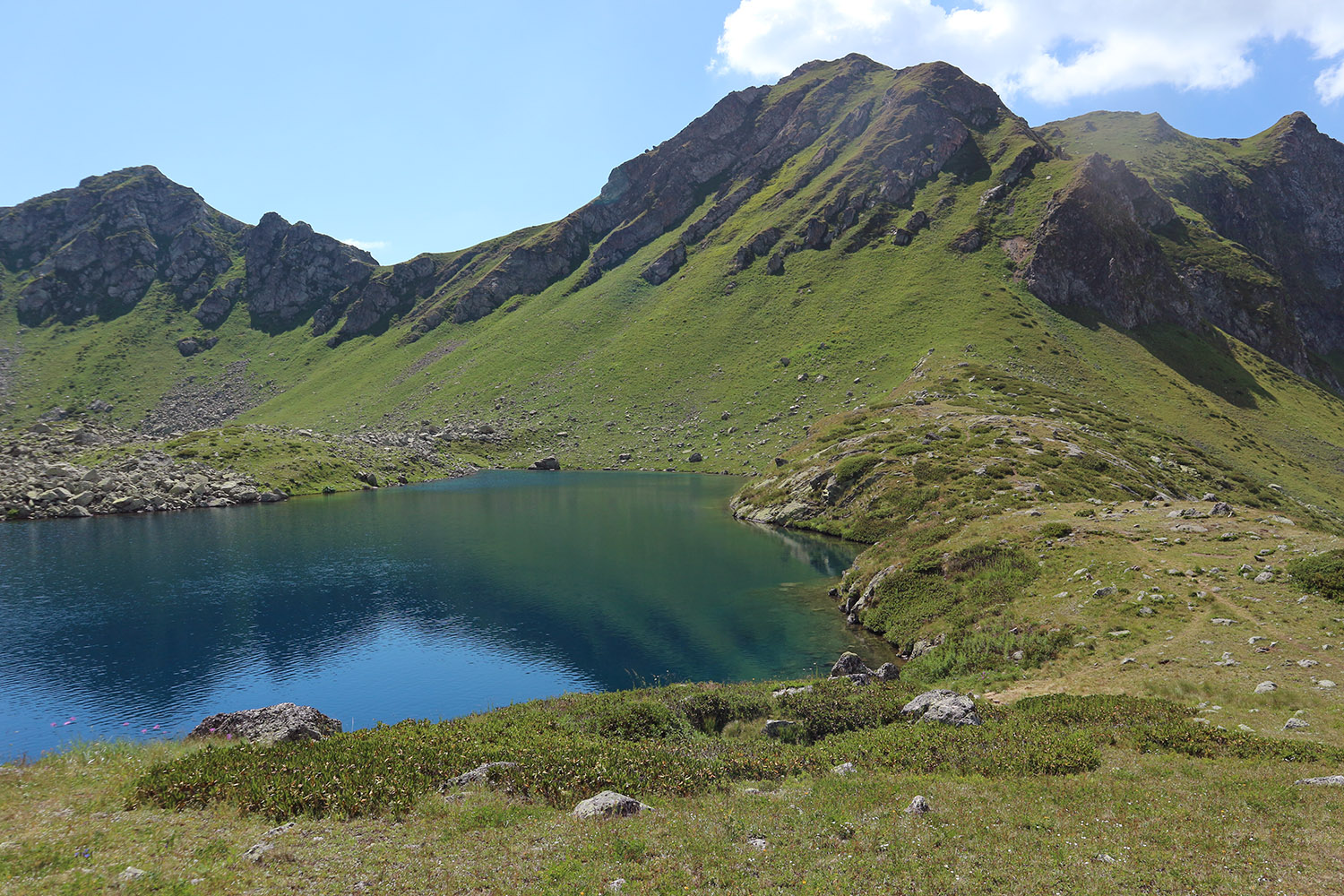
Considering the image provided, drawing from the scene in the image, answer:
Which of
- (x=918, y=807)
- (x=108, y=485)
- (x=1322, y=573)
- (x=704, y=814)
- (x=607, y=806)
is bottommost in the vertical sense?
(x=704, y=814)

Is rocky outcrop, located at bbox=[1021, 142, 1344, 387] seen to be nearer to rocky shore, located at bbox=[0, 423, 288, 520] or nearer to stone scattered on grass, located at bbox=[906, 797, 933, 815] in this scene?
stone scattered on grass, located at bbox=[906, 797, 933, 815]

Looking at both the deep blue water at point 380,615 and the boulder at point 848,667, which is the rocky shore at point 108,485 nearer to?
the deep blue water at point 380,615

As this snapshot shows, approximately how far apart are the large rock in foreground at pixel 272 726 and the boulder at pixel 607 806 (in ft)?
40.0

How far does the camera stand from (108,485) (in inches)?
3848

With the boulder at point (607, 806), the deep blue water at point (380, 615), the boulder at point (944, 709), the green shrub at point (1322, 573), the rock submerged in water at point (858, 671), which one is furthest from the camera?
the deep blue water at point (380, 615)

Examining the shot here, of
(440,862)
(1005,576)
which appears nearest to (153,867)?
(440,862)

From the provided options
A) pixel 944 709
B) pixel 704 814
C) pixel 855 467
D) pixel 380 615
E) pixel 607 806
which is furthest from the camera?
pixel 855 467

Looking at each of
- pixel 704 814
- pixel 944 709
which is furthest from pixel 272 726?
pixel 944 709

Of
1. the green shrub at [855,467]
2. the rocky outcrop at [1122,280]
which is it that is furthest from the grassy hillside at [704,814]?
the rocky outcrop at [1122,280]

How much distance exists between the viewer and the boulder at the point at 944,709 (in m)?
23.2

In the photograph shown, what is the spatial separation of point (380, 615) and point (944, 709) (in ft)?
144

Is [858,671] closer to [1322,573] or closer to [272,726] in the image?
[1322,573]

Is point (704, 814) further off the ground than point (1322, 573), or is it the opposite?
point (1322, 573)

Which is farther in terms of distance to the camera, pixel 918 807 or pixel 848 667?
pixel 848 667
